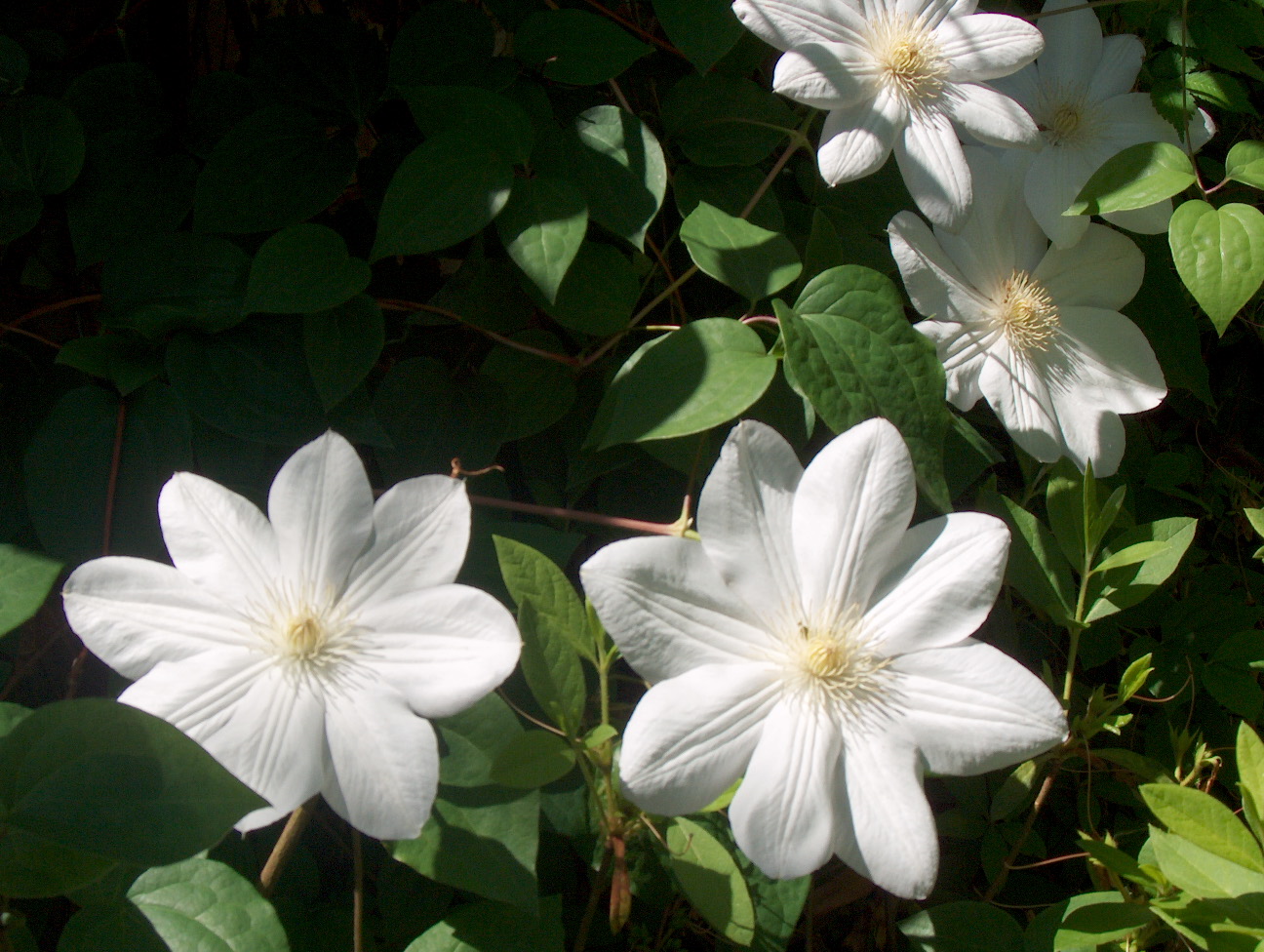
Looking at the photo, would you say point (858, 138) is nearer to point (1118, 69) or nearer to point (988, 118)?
point (988, 118)

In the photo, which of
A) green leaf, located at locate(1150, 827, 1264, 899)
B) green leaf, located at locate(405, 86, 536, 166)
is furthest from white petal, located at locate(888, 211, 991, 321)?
green leaf, located at locate(1150, 827, 1264, 899)

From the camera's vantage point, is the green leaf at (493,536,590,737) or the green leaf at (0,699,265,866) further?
the green leaf at (493,536,590,737)

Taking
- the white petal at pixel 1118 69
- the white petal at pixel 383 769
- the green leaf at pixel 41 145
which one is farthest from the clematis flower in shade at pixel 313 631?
the white petal at pixel 1118 69

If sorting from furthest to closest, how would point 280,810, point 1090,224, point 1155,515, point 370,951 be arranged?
1. point 1155,515
2. point 1090,224
3. point 370,951
4. point 280,810

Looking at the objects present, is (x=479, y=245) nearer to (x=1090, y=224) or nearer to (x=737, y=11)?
(x=737, y=11)

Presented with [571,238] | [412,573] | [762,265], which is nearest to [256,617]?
[412,573]

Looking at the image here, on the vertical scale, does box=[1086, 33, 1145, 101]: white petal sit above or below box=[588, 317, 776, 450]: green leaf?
above

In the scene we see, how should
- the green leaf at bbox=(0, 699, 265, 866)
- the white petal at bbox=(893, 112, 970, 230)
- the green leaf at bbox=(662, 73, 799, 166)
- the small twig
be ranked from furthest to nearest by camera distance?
the green leaf at bbox=(662, 73, 799, 166)
the white petal at bbox=(893, 112, 970, 230)
the small twig
the green leaf at bbox=(0, 699, 265, 866)

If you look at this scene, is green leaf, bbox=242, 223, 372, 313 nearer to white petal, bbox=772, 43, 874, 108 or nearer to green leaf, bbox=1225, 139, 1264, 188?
white petal, bbox=772, 43, 874, 108
